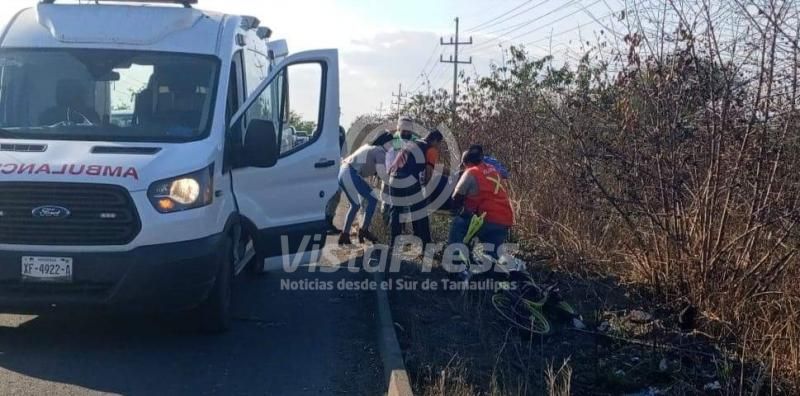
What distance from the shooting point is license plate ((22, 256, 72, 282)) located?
676cm

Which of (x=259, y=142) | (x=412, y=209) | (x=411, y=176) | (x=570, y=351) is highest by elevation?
(x=259, y=142)

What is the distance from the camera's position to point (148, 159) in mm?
6992

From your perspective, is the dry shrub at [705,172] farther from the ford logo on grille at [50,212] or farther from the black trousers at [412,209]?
the ford logo on grille at [50,212]

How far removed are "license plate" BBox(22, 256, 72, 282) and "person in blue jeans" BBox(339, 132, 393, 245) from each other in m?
5.63

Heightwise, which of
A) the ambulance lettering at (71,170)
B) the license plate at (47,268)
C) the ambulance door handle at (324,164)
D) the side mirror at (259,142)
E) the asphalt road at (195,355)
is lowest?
the asphalt road at (195,355)

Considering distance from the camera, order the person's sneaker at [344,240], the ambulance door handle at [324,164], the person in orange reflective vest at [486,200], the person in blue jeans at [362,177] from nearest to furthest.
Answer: the ambulance door handle at [324,164] → the person in orange reflective vest at [486,200] → the person in blue jeans at [362,177] → the person's sneaker at [344,240]

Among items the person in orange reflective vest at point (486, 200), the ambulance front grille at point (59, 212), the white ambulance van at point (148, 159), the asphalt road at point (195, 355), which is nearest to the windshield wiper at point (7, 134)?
the white ambulance van at point (148, 159)

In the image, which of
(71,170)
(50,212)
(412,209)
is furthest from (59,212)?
(412,209)

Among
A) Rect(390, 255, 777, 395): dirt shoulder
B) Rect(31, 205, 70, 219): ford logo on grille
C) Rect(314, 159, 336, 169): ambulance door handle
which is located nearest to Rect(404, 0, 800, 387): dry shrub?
Rect(390, 255, 777, 395): dirt shoulder

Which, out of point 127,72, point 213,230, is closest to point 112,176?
point 213,230

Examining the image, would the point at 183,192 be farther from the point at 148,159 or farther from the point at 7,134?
the point at 7,134

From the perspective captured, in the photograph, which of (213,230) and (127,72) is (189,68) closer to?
(127,72)

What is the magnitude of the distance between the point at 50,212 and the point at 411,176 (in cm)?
564

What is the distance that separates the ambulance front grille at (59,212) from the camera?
6777 millimetres
